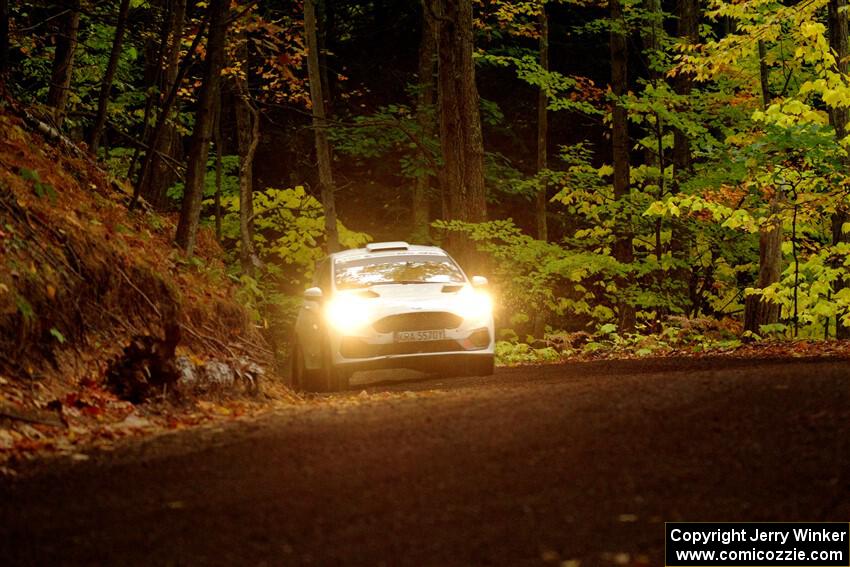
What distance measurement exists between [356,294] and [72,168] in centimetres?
479

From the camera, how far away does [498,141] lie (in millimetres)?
35188

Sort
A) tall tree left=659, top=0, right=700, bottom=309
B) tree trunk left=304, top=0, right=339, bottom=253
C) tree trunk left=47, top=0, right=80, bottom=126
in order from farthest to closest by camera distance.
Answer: tree trunk left=304, top=0, right=339, bottom=253 → tall tree left=659, top=0, right=700, bottom=309 → tree trunk left=47, top=0, right=80, bottom=126

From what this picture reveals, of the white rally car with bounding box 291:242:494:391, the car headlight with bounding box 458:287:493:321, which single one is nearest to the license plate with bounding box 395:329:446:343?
the white rally car with bounding box 291:242:494:391

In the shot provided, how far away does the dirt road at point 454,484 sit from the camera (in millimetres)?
4473

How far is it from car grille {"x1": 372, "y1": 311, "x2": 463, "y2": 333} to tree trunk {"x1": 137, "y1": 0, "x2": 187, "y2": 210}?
177 inches

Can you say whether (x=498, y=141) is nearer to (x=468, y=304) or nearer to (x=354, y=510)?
(x=468, y=304)

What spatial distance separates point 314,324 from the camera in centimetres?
1304

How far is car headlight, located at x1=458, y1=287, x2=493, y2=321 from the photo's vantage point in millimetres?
12578

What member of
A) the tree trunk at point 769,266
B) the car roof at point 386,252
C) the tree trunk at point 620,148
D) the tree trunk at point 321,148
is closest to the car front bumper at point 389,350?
the car roof at point 386,252

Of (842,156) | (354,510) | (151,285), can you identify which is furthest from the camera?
(842,156)

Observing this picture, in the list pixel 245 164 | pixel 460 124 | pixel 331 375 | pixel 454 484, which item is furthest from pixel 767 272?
pixel 454 484

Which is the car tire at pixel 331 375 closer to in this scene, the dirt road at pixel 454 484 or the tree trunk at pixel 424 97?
the dirt road at pixel 454 484

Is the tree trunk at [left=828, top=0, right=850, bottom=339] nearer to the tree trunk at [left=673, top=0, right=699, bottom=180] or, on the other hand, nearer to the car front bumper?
the tree trunk at [left=673, top=0, right=699, bottom=180]

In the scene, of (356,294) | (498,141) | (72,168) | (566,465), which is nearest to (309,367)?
(356,294)
